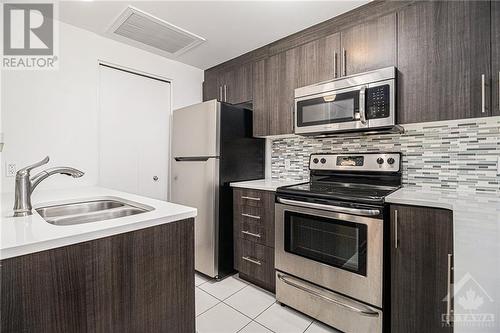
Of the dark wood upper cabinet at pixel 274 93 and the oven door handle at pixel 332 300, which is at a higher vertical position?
the dark wood upper cabinet at pixel 274 93

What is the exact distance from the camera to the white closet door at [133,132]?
94.1 inches

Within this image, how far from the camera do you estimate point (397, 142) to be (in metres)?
1.89

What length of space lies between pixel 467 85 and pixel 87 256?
6.79 feet

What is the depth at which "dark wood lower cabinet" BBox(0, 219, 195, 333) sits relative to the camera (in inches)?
28.9

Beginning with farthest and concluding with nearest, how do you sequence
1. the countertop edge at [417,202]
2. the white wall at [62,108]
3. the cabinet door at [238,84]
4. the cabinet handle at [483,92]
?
the cabinet door at [238,84] → the white wall at [62,108] → the cabinet handle at [483,92] → the countertop edge at [417,202]

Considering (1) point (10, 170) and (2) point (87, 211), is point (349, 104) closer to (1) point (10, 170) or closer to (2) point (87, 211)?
(2) point (87, 211)

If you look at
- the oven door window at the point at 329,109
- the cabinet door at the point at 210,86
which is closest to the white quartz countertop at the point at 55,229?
the oven door window at the point at 329,109

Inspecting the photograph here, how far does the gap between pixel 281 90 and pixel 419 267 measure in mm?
1705

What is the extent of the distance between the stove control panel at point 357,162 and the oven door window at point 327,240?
2.08ft

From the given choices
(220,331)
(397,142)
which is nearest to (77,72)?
(220,331)

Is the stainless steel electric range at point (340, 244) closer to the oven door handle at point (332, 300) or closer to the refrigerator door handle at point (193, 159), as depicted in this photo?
the oven door handle at point (332, 300)

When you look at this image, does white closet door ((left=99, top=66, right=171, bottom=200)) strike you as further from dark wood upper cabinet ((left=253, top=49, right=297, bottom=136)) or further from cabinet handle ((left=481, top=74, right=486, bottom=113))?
cabinet handle ((left=481, top=74, right=486, bottom=113))

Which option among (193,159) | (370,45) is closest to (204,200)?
(193,159)

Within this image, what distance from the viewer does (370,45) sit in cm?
178
